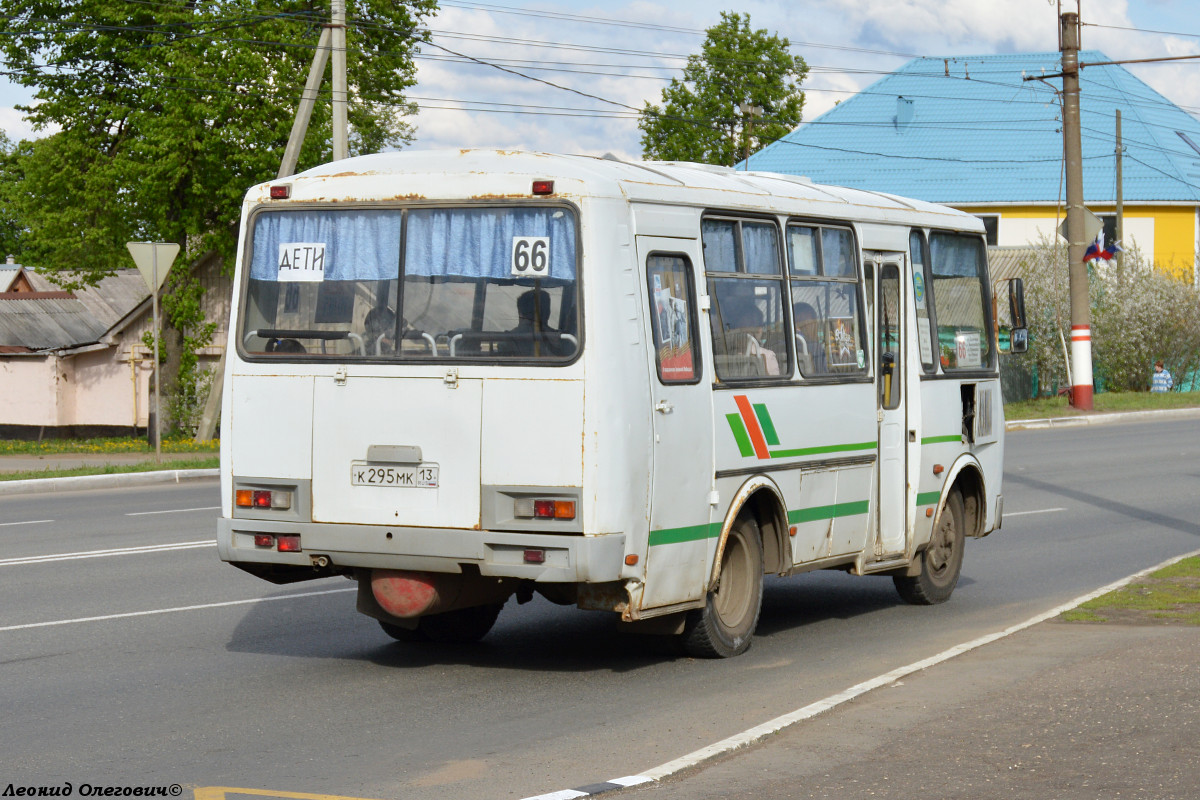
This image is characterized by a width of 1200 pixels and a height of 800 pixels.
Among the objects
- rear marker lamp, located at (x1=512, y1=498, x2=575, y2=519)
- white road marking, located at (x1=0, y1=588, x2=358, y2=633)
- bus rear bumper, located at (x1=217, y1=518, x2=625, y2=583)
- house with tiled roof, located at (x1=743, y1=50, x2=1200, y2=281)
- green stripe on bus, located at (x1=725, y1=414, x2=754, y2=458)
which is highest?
house with tiled roof, located at (x1=743, y1=50, x2=1200, y2=281)

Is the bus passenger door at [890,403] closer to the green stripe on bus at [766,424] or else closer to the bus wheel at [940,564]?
the bus wheel at [940,564]

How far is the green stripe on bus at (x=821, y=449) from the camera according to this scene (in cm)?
946

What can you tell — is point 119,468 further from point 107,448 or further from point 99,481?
point 107,448

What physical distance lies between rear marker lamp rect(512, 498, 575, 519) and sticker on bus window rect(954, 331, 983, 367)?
4.83 metres

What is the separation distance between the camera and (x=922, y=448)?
11070mm

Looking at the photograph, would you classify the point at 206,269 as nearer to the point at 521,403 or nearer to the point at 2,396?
the point at 2,396

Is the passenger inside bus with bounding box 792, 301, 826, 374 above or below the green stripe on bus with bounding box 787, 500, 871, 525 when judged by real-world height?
above

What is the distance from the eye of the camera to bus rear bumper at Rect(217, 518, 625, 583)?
786 cm

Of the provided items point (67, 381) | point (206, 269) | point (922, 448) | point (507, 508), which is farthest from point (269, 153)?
point (507, 508)

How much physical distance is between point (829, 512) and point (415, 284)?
315 cm

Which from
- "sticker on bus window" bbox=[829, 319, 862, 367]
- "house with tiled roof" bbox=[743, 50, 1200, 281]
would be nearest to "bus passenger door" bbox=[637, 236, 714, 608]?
"sticker on bus window" bbox=[829, 319, 862, 367]

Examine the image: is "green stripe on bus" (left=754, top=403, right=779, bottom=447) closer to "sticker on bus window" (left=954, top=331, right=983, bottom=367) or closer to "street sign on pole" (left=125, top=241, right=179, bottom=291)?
"sticker on bus window" (left=954, top=331, right=983, bottom=367)

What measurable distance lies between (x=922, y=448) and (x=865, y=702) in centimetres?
377

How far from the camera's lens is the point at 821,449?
9.91 meters
